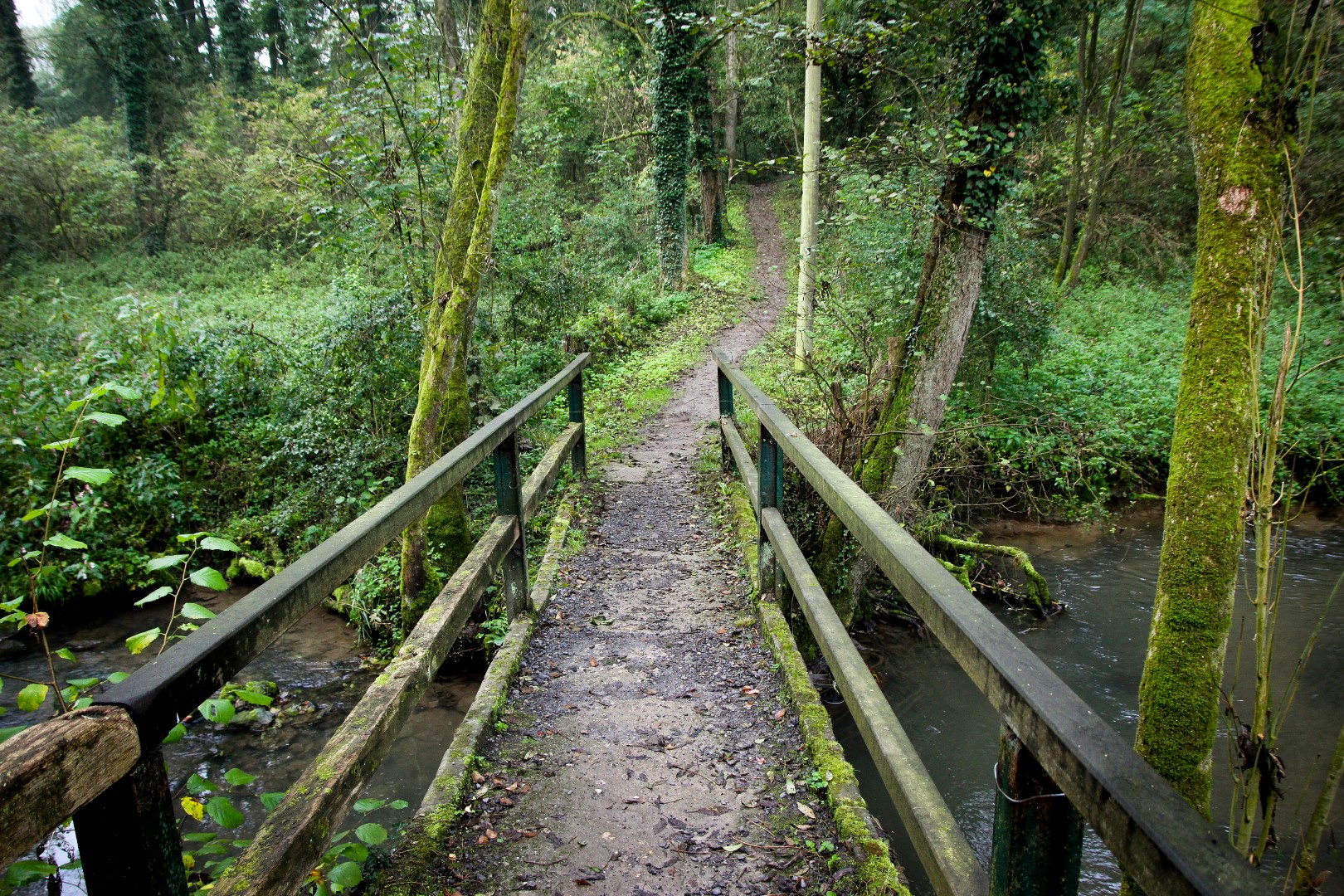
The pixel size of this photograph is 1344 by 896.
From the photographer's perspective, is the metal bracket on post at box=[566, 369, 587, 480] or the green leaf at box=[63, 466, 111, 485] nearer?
the green leaf at box=[63, 466, 111, 485]

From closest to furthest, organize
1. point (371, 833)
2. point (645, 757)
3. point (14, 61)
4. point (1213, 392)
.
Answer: point (371, 833) < point (1213, 392) < point (645, 757) < point (14, 61)

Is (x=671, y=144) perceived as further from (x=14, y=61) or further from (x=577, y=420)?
(x=14, y=61)

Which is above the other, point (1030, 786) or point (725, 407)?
point (1030, 786)

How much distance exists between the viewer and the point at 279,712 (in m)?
6.32

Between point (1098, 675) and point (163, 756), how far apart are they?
276 inches

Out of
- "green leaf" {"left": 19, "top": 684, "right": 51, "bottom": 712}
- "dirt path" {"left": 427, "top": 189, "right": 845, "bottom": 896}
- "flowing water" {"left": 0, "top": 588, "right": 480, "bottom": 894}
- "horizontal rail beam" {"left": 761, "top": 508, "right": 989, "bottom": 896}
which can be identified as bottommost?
"flowing water" {"left": 0, "top": 588, "right": 480, "bottom": 894}

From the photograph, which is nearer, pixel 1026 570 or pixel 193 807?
pixel 193 807

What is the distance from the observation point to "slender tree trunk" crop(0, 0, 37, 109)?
27.3 m

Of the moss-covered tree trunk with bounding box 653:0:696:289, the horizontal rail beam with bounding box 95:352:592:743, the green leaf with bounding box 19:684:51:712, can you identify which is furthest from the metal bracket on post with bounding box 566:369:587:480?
the moss-covered tree trunk with bounding box 653:0:696:289

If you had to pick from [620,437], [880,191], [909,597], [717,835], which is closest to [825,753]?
[717,835]

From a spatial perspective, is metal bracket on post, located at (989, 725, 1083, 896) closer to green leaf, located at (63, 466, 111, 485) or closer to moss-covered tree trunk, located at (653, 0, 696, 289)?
green leaf, located at (63, 466, 111, 485)

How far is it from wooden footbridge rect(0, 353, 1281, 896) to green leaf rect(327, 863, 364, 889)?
0.20 m

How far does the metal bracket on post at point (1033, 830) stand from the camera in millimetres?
1260

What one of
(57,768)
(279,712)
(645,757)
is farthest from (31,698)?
(279,712)
